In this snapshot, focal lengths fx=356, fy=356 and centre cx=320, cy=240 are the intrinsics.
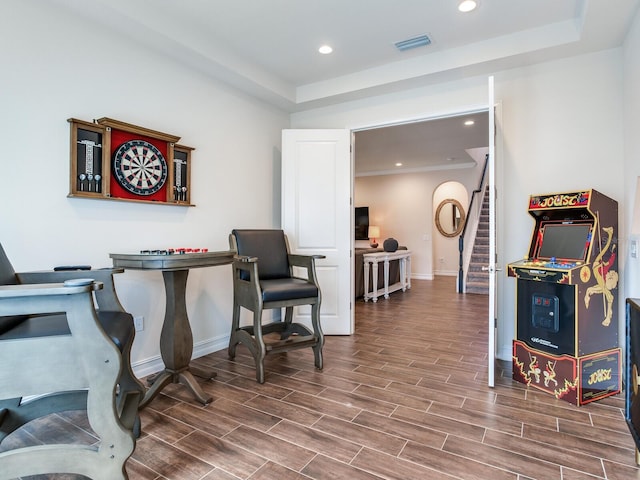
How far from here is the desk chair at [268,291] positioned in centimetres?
259

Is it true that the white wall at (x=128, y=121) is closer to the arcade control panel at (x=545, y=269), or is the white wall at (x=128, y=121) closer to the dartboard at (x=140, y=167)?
the dartboard at (x=140, y=167)

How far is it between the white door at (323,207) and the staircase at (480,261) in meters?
3.93

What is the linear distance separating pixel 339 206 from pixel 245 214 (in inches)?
38.6

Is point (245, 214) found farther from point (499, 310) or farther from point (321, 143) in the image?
point (499, 310)

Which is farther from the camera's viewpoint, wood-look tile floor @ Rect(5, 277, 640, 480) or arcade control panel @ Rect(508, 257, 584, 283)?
arcade control panel @ Rect(508, 257, 584, 283)

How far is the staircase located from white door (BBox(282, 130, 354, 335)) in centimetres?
393

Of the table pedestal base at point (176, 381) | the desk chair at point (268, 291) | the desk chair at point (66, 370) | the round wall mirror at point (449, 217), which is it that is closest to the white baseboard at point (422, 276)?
the round wall mirror at point (449, 217)

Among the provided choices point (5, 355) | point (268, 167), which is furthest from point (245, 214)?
point (5, 355)

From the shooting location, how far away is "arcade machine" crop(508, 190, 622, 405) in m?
2.22

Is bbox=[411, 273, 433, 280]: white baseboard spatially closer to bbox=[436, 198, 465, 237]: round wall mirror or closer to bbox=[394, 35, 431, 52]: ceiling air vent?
bbox=[436, 198, 465, 237]: round wall mirror

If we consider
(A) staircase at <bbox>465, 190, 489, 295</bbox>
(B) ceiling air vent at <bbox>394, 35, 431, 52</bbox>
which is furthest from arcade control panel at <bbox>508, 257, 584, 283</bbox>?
(A) staircase at <bbox>465, 190, 489, 295</bbox>

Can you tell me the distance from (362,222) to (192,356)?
686cm

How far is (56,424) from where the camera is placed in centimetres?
195

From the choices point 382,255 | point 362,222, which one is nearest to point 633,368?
point 382,255
